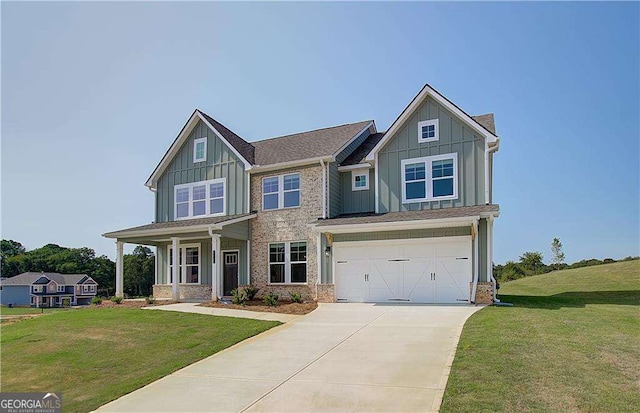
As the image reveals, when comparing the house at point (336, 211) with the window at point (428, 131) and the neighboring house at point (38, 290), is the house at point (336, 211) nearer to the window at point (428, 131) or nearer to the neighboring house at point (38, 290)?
the window at point (428, 131)

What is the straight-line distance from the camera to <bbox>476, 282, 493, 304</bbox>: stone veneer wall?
1584 cm

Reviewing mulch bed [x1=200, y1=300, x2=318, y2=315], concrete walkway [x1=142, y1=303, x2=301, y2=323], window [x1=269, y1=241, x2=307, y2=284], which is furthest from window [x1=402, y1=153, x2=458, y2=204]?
concrete walkway [x1=142, y1=303, x2=301, y2=323]

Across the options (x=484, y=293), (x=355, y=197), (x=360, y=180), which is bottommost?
(x=484, y=293)

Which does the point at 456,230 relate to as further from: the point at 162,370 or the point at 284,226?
the point at 162,370

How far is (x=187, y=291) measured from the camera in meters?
22.0

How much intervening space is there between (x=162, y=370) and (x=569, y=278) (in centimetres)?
2627

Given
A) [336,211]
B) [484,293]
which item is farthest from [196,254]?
[484,293]

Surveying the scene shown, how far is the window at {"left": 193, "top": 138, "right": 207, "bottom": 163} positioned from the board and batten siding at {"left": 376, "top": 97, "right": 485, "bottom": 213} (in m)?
8.82

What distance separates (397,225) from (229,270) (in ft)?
29.5

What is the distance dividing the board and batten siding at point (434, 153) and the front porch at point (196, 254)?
640cm

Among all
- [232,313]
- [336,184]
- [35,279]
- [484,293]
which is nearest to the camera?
[232,313]

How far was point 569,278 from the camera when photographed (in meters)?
27.8

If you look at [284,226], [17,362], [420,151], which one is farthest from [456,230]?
[17,362]

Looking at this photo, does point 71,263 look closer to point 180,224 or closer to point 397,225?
point 180,224
